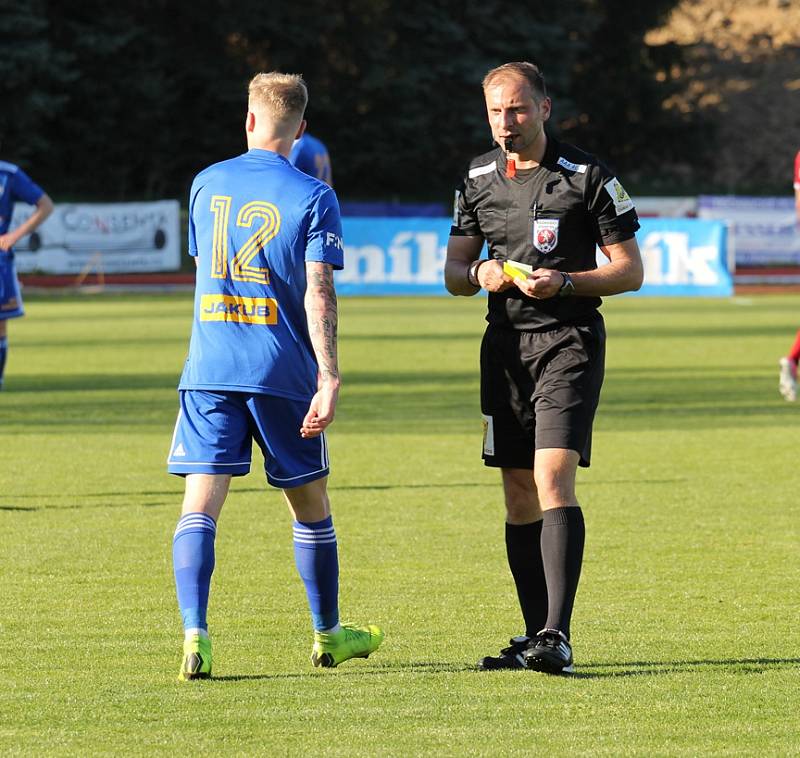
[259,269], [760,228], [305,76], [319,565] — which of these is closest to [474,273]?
[259,269]

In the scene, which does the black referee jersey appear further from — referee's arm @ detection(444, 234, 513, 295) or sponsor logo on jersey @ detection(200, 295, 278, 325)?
sponsor logo on jersey @ detection(200, 295, 278, 325)

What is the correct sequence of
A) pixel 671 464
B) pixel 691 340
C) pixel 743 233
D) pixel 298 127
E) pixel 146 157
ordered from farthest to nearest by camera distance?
pixel 146 157 < pixel 743 233 < pixel 691 340 < pixel 671 464 < pixel 298 127

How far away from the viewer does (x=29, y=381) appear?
17.1 m

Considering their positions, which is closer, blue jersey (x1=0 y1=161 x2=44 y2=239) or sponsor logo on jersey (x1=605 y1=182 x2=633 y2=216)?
sponsor logo on jersey (x1=605 y1=182 x2=633 y2=216)

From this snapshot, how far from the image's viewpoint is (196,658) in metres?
5.25

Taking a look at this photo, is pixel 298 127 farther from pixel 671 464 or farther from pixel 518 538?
pixel 671 464

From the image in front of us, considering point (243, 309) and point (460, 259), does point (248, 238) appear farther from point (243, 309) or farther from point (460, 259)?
point (460, 259)

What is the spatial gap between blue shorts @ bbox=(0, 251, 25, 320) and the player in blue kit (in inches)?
366

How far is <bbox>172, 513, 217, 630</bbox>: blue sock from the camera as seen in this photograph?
5336mm

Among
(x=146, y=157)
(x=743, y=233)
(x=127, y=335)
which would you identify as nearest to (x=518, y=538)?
(x=127, y=335)

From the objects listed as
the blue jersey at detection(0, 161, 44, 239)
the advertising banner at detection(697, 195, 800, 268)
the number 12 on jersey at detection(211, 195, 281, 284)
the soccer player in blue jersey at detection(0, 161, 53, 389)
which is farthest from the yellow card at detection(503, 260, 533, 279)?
the advertising banner at detection(697, 195, 800, 268)

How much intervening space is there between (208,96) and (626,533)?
47305mm

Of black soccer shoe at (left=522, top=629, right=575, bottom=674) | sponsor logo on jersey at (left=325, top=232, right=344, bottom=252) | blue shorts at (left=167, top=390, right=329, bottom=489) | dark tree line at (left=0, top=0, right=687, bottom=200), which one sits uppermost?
dark tree line at (left=0, top=0, right=687, bottom=200)

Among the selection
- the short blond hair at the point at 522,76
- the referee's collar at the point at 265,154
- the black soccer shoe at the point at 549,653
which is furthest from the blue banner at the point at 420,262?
the black soccer shoe at the point at 549,653
